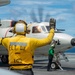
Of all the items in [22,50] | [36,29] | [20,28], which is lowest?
[36,29]

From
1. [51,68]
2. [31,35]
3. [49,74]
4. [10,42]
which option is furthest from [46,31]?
[10,42]

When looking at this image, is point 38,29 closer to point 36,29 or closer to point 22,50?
point 36,29

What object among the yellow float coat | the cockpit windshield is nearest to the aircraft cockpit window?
the cockpit windshield

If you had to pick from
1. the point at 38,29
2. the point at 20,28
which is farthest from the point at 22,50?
the point at 38,29

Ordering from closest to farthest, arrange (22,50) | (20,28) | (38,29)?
(20,28)
(22,50)
(38,29)

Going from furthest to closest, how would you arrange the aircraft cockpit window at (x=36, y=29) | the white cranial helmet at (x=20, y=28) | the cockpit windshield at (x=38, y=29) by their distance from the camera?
1. the aircraft cockpit window at (x=36, y=29)
2. the cockpit windshield at (x=38, y=29)
3. the white cranial helmet at (x=20, y=28)

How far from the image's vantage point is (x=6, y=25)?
23.2 m

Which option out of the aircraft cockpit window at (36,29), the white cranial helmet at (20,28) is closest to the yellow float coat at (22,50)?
the white cranial helmet at (20,28)

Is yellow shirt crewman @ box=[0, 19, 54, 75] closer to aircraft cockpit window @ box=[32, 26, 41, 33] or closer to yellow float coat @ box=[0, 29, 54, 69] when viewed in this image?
yellow float coat @ box=[0, 29, 54, 69]

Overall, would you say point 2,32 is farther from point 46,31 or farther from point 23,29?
point 23,29

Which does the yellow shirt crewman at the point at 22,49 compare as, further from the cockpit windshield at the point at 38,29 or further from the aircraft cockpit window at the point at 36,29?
the aircraft cockpit window at the point at 36,29

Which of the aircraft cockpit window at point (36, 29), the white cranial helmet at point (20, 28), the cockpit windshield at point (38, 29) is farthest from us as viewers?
the aircraft cockpit window at point (36, 29)

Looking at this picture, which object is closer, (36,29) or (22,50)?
(22,50)

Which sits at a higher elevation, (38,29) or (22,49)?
(22,49)
